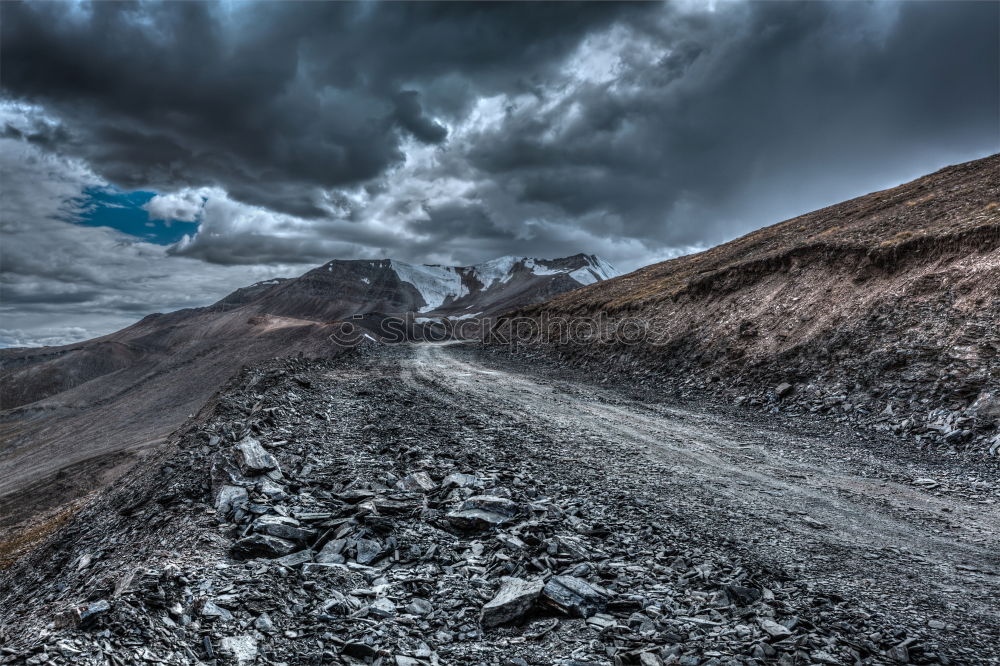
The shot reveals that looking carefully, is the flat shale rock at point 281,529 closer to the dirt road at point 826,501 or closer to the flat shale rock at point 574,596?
the flat shale rock at point 574,596

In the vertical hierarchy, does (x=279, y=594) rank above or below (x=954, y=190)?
below

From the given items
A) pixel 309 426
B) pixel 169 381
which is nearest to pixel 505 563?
pixel 309 426

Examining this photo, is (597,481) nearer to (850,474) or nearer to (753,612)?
(753,612)

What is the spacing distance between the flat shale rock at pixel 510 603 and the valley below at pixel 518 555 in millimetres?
25

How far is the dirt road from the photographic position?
5.69 metres

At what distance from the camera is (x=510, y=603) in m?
5.43

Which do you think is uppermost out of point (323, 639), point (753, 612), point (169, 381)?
point (753, 612)

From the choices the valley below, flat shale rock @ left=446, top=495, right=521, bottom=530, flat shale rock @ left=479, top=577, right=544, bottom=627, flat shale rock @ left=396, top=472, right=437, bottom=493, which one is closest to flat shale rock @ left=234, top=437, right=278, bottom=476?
the valley below

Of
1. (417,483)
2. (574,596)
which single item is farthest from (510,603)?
(417,483)

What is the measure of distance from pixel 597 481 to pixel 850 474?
5.32 m

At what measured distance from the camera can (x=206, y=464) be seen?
9359 millimetres

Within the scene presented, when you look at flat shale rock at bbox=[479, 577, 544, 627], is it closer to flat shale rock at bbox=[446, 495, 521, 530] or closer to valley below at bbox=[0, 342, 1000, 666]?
valley below at bbox=[0, 342, 1000, 666]

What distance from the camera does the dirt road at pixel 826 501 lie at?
18.7 feet

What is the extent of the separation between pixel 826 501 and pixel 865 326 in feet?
37.0
